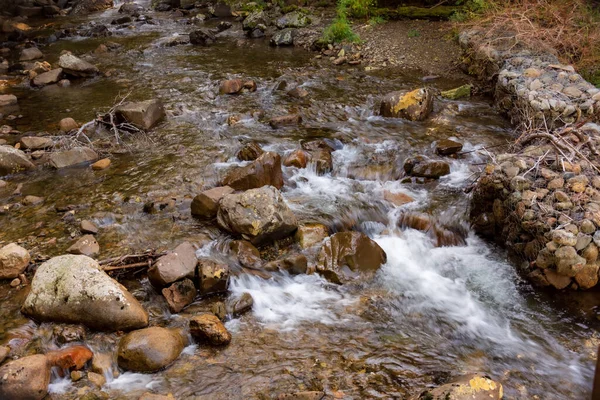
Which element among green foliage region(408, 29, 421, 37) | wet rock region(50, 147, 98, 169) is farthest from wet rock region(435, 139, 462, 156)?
green foliage region(408, 29, 421, 37)

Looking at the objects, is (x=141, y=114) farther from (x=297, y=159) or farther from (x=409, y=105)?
(x=409, y=105)

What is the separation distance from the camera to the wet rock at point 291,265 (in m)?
4.99

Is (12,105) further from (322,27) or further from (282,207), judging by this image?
(322,27)

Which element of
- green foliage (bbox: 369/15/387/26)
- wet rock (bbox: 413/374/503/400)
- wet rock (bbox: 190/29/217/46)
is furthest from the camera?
wet rock (bbox: 190/29/217/46)

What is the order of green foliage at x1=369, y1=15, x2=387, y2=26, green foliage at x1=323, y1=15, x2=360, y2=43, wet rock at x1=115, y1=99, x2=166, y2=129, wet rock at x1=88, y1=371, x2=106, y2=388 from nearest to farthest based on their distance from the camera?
wet rock at x1=88, y1=371, x2=106, y2=388 → wet rock at x1=115, y1=99, x2=166, y2=129 → green foliage at x1=323, y1=15, x2=360, y2=43 → green foliage at x1=369, y1=15, x2=387, y2=26

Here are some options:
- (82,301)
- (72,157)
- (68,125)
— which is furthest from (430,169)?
(68,125)

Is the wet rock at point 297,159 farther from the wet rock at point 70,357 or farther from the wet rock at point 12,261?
the wet rock at point 70,357

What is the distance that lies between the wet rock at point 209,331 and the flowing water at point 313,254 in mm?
90

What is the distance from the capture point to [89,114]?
877cm

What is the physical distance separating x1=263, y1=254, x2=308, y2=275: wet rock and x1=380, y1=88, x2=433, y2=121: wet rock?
14.4ft

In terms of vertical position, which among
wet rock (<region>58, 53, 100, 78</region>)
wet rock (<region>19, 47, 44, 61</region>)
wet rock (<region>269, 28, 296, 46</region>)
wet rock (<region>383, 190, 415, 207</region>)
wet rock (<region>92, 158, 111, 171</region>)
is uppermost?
wet rock (<region>269, 28, 296, 46</region>)

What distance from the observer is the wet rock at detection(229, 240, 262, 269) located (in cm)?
505

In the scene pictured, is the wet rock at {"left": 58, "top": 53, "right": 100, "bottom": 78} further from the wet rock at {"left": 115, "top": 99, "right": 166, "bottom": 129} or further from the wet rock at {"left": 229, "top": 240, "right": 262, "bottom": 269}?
the wet rock at {"left": 229, "top": 240, "right": 262, "bottom": 269}

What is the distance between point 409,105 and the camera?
8.34 metres
